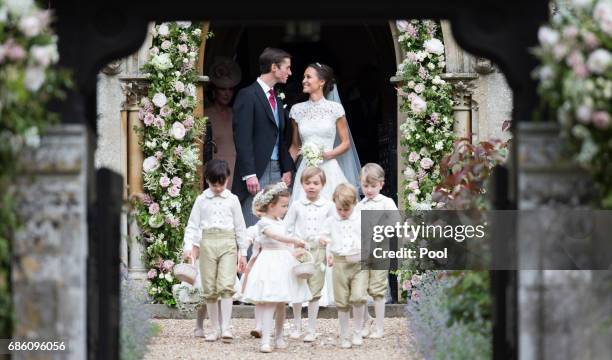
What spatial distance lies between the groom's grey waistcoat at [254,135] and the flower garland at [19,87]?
5658mm

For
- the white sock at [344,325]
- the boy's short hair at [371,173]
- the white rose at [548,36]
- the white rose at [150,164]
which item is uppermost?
the white rose at [548,36]

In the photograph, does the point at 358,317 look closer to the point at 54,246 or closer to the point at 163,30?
the point at 163,30

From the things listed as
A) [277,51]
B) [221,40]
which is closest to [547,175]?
[277,51]

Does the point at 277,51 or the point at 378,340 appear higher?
the point at 277,51

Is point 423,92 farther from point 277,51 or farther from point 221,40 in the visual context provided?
point 221,40

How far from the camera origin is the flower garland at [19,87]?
18.8 ft

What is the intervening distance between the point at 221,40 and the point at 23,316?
298 inches

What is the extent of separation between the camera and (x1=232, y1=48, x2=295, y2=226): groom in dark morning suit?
38.3 ft

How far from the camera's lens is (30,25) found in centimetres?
570

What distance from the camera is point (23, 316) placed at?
6.14m

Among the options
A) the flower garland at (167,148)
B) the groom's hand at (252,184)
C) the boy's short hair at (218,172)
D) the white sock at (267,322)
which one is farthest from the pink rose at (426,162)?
the white sock at (267,322)

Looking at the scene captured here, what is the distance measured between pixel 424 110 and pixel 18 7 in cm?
663

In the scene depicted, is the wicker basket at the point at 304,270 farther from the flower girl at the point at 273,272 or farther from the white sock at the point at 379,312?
the white sock at the point at 379,312

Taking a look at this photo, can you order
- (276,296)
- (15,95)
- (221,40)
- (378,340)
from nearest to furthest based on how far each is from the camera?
(15,95) → (276,296) → (378,340) → (221,40)
